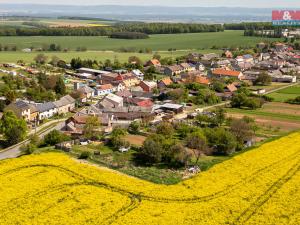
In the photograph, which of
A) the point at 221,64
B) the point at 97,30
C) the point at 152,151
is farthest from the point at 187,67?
the point at 97,30

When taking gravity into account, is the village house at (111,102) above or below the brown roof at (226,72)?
below

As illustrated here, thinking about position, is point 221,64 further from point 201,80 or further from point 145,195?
point 145,195

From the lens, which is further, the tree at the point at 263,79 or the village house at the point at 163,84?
the tree at the point at 263,79

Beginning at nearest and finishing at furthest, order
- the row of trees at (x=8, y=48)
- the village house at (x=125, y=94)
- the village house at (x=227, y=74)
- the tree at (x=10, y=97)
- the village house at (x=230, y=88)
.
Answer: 1. the tree at (x=10, y=97)
2. the village house at (x=125, y=94)
3. the village house at (x=230, y=88)
4. the village house at (x=227, y=74)
5. the row of trees at (x=8, y=48)

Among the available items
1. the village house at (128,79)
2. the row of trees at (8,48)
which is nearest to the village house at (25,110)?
the village house at (128,79)

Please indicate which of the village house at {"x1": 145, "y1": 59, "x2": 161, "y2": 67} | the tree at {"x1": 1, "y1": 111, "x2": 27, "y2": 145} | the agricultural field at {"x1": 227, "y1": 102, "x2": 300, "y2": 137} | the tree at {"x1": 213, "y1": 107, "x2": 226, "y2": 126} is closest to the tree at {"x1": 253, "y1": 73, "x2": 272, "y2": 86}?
the agricultural field at {"x1": 227, "y1": 102, "x2": 300, "y2": 137}

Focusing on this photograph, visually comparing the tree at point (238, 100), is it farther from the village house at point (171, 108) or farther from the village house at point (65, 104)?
the village house at point (65, 104)

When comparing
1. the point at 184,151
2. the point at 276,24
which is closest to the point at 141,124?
the point at 184,151
